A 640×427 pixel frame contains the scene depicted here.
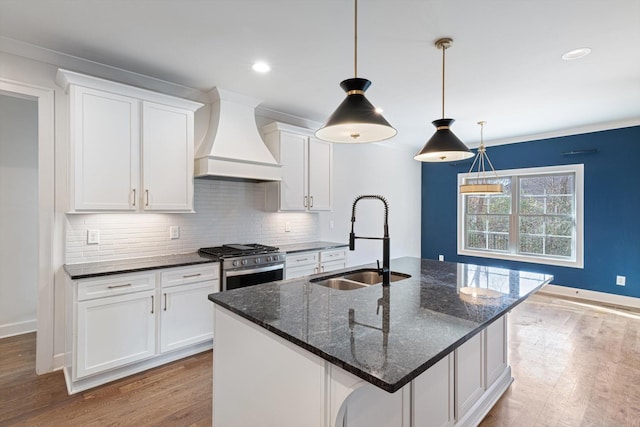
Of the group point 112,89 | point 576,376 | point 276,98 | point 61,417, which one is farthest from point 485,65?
point 61,417

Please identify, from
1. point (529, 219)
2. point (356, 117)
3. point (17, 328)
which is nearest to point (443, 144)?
point (356, 117)

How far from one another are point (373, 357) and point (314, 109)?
3.51m

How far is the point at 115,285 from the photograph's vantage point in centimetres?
245

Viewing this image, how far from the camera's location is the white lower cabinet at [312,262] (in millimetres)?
3646

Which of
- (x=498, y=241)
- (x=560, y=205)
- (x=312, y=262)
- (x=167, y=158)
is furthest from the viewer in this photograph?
(x=498, y=241)

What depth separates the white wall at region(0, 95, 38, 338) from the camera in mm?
3359

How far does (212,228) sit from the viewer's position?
11.7ft

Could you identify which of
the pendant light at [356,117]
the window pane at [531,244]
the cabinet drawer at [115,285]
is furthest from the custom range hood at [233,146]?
the window pane at [531,244]

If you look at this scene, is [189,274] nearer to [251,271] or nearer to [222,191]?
[251,271]

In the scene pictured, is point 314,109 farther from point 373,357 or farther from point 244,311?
point 373,357

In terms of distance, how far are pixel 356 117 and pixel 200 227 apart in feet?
7.94

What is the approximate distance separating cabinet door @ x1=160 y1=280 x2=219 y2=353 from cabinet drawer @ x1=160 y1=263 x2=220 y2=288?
4 centimetres

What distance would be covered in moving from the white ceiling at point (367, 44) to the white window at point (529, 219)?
1.70 m

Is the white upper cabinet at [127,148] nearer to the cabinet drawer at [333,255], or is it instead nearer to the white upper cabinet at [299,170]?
the white upper cabinet at [299,170]
